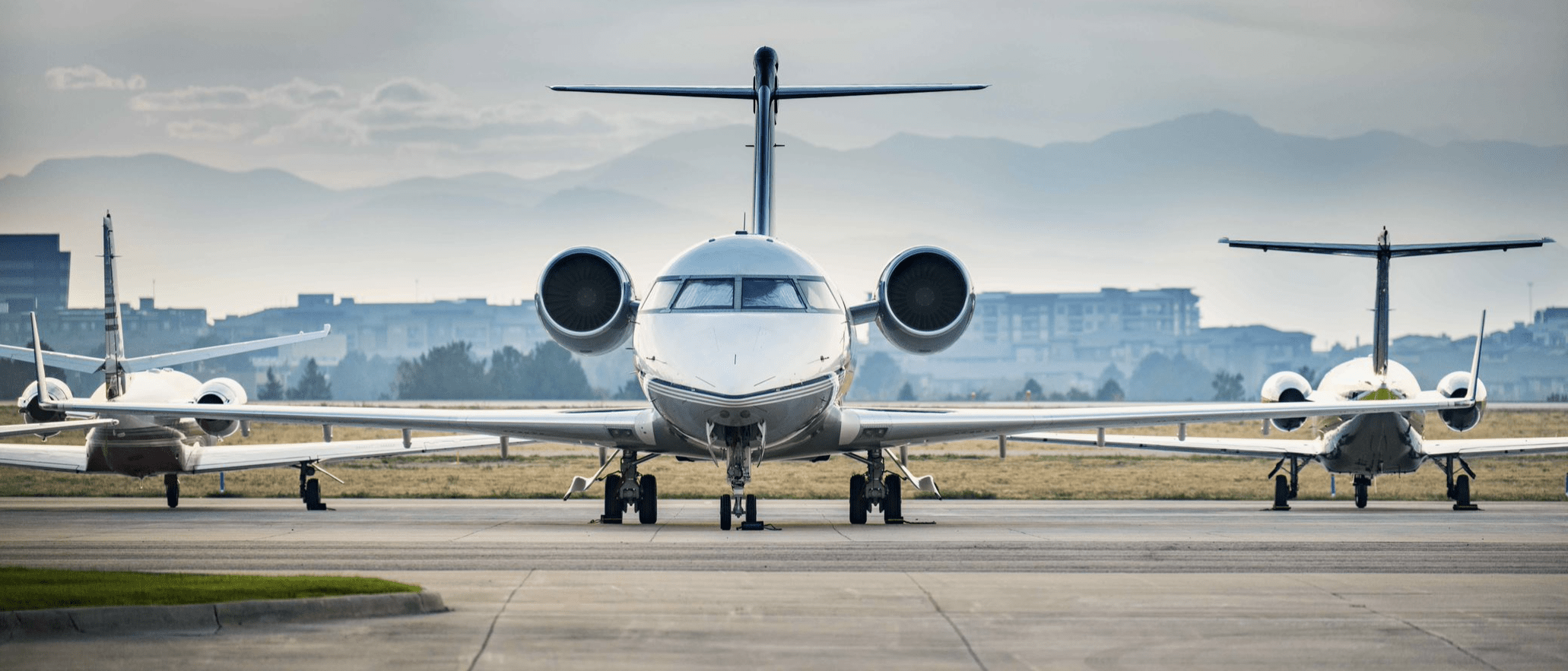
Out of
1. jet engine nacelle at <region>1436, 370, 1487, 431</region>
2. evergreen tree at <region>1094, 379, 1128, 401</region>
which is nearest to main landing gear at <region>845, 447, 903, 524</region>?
jet engine nacelle at <region>1436, 370, 1487, 431</region>

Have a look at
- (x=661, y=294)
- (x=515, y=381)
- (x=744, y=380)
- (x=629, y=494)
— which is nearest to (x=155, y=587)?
(x=744, y=380)

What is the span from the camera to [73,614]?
9.89 metres

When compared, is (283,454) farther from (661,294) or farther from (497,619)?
(497,619)

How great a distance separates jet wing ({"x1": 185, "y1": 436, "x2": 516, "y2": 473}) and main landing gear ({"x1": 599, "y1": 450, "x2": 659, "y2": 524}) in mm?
6450

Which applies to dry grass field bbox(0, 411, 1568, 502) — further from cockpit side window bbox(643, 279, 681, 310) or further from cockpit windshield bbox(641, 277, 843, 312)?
cockpit windshield bbox(641, 277, 843, 312)

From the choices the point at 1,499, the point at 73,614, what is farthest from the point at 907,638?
the point at 1,499

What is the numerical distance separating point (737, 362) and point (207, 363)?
430ft

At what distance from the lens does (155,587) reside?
11.3 meters

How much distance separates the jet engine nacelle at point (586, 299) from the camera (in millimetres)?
20906

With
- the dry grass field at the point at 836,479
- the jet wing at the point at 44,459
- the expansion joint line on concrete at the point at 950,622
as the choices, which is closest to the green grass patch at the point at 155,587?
the expansion joint line on concrete at the point at 950,622

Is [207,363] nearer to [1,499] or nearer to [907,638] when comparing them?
[1,499]

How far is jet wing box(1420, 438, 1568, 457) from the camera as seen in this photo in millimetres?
28297

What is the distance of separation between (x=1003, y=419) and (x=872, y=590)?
8795 mm

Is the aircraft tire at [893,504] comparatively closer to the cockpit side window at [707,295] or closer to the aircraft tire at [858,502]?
the aircraft tire at [858,502]
